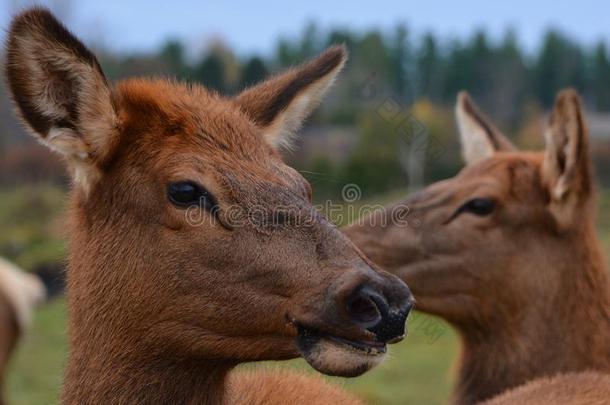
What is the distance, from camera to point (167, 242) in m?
4.30

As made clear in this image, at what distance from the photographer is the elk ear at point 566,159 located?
6.68 meters

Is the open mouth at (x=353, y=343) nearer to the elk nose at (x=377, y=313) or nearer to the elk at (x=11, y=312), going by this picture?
the elk nose at (x=377, y=313)

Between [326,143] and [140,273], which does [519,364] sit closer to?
[140,273]

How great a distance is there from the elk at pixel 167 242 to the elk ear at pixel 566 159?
9.61 feet

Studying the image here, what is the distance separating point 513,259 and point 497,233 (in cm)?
24

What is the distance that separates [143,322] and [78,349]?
16.4 inches

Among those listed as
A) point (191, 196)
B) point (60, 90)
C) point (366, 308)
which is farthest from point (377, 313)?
point (60, 90)

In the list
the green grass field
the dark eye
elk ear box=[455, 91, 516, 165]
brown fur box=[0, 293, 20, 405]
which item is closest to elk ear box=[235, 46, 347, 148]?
the dark eye

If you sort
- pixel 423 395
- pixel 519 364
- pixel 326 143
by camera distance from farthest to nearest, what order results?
Answer: pixel 326 143 → pixel 423 395 → pixel 519 364

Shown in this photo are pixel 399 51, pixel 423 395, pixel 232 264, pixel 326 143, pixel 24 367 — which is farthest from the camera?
pixel 326 143

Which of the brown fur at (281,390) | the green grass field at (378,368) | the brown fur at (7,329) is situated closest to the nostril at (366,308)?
the green grass field at (378,368)

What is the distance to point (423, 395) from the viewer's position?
566 inches

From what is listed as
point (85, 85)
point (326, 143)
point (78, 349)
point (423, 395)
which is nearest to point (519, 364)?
point (78, 349)

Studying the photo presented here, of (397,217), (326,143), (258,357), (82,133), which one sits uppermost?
(82,133)
